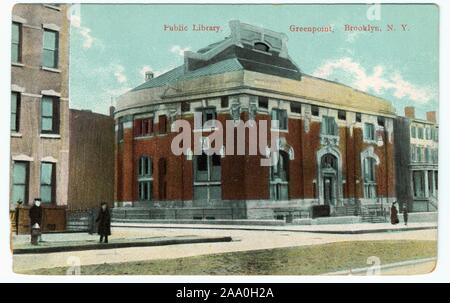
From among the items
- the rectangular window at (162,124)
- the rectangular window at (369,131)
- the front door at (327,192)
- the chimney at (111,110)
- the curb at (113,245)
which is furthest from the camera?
the rectangular window at (369,131)

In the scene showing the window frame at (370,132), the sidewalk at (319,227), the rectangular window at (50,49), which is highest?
the rectangular window at (50,49)

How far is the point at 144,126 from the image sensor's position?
7887 millimetres

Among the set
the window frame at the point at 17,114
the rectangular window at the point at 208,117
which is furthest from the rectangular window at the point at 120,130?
the window frame at the point at 17,114

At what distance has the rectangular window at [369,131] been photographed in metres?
8.16

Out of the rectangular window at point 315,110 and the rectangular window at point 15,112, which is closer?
the rectangular window at point 15,112

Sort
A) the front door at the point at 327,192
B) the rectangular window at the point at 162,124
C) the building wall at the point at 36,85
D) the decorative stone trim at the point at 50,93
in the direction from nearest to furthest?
the building wall at the point at 36,85 → the decorative stone trim at the point at 50,93 → the rectangular window at the point at 162,124 → the front door at the point at 327,192

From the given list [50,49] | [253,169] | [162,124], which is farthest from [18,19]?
[253,169]

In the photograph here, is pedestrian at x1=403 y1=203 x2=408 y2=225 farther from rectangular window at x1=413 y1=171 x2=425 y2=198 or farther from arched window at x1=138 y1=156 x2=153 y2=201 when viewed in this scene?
arched window at x1=138 y1=156 x2=153 y2=201

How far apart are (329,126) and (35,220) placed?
4.03 meters

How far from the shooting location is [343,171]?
803 cm

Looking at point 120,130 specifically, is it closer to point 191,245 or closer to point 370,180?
point 191,245

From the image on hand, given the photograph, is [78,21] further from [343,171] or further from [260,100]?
[343,171]

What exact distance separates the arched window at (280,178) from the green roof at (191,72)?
1.30 meters

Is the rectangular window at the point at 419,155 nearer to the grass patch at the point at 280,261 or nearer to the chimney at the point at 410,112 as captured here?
the chimney at the point at 410,112
